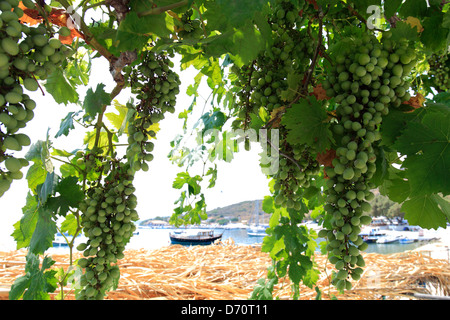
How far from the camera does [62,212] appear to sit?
82 centimetres

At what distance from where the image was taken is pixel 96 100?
0.84 m

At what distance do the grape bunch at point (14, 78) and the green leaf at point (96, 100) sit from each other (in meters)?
0.41

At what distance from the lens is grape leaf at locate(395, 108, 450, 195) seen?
22.7 inches

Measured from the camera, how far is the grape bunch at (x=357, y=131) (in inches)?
23.1

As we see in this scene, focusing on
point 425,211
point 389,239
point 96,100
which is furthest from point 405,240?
point 96,100

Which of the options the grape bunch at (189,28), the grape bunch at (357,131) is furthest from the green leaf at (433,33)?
the grape bunch at (189,28)

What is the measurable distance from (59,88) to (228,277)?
75.9 inches

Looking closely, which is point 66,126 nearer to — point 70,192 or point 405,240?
point 70,192

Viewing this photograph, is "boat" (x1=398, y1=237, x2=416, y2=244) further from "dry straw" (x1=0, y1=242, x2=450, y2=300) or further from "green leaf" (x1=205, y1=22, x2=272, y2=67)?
"green leaf" (x1=205, y1=22, x2=272, y2=67)
